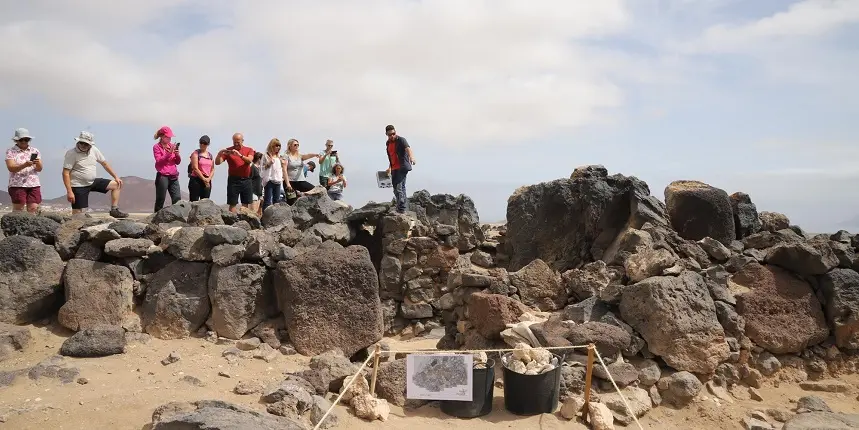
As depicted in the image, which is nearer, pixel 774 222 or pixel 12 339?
pixel 12 339

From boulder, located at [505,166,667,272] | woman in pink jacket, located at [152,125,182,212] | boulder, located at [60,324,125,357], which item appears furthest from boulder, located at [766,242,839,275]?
woman in pink jacket, located at [152,125,182,212]

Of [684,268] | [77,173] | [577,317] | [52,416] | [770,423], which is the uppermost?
[77,173]

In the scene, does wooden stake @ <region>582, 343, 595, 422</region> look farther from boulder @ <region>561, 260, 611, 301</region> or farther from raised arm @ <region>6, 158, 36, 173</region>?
raised arm @ <region>6, 158, 36, 173</region>

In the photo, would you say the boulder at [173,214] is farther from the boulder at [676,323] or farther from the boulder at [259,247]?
the boulder at [676,323]

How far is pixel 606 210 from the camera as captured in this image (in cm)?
898

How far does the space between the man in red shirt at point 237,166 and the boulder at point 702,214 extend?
663cm

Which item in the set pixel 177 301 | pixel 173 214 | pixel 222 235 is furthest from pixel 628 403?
pixel 173 214

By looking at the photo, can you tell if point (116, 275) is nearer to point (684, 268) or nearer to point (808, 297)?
point (684, 268)

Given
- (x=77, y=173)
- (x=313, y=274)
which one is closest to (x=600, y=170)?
(x=313, y=274)

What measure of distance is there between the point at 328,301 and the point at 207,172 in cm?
383

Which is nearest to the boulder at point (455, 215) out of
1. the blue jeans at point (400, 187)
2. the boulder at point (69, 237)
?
the blue jeans at point (400, 187)

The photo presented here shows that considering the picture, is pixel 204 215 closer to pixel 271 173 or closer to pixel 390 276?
pixel 271 173

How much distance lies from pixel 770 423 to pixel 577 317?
201 centimetres

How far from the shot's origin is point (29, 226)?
22.3ft
